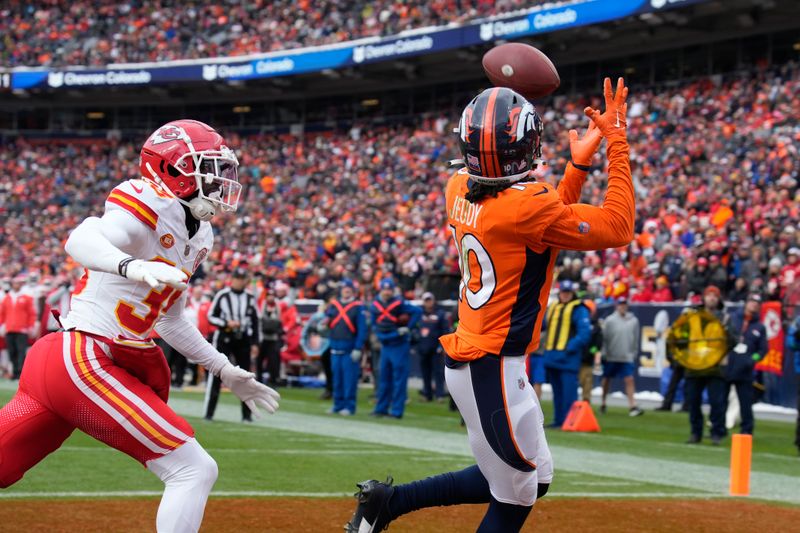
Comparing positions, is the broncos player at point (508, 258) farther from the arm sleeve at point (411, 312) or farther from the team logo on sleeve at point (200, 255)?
the arm sleeve at point (411, 312)

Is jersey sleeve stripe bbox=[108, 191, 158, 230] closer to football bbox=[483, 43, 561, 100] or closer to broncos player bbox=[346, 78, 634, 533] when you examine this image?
broncos player bbox=[346, 78, 634, 533]

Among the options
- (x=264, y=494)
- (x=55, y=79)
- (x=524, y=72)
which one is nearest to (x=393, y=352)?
(x=264, y=494)

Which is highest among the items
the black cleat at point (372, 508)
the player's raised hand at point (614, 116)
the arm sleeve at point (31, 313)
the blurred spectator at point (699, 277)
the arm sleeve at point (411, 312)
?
the player's raised hand at point (614, 116)

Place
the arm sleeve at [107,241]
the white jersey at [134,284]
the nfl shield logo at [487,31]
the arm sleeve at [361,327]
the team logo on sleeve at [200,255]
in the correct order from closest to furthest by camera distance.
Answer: the arm sleeve at [107,241]
the white jersey at [134,284]
the team logo on sleeve at [200,255]
the arm sleeve at [361,327]
the nfl shield logo at [487,31]

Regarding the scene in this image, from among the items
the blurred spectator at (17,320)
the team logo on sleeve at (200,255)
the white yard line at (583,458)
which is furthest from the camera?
the blurred spectator at (17,320)

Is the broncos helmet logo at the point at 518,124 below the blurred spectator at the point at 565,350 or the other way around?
the other way around

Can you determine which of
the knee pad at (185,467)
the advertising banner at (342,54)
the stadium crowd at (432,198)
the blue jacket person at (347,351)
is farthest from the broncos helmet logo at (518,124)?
the advertising banner at (342,54)

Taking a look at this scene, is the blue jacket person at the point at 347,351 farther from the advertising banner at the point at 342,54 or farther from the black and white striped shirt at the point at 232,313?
the advertising banner at the point at 342,54

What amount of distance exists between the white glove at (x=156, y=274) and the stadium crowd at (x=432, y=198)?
12.7 metres

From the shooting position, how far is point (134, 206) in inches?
178

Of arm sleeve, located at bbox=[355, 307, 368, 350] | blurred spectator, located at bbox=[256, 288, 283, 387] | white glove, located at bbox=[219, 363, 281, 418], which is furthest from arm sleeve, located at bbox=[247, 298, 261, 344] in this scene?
white glove, located at bbox=[219, 363, 281, 418]

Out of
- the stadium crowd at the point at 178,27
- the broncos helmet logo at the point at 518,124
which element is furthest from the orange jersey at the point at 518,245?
the stadium crowd at the point at 178,27

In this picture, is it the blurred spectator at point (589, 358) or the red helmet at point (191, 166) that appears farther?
the blurred spectator at point (589, 358)

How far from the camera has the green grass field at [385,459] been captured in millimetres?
8461
